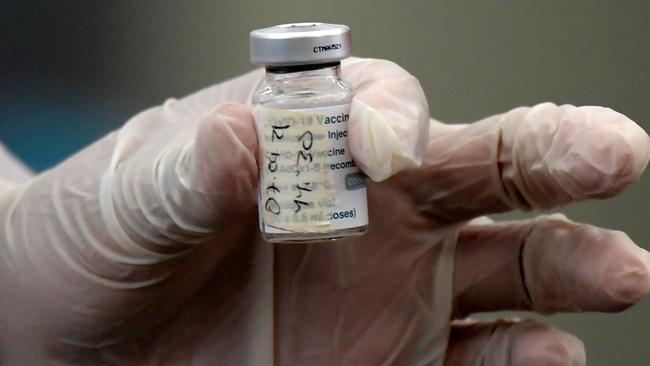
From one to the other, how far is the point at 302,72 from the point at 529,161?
22cm

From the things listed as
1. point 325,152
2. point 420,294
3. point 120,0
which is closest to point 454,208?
point 420,294

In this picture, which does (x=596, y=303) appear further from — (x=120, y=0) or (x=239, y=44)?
(x=120, y=0)

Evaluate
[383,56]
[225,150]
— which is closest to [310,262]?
[225,150]

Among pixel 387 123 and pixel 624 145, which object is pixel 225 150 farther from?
pixel 624 145

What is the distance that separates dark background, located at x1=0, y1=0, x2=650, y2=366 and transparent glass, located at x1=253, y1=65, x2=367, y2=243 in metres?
0.62

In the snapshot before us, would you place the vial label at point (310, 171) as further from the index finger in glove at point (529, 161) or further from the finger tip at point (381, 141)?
the index finger in glove at point (529, 161)

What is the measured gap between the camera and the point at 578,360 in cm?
67

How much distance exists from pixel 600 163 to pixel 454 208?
0.18 metres

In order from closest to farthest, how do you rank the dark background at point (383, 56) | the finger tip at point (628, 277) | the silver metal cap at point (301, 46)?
the silver metal cap at point (301, 46) → the finger tip at point (628, 277) → the dark background at point (383, 56)

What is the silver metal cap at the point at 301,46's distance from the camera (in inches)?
19.6

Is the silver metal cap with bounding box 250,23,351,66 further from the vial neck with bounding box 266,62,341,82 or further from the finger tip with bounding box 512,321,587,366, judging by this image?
the finger tip with bounding box 512,321,587,366

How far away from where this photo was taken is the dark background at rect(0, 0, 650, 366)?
109 cm

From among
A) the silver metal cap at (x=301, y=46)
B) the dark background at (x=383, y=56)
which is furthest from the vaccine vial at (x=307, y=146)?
the dark background at (x=383, y=56)

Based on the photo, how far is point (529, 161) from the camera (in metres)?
0.63
